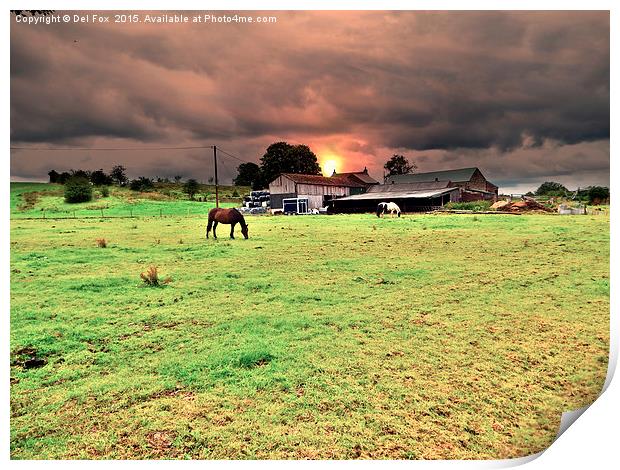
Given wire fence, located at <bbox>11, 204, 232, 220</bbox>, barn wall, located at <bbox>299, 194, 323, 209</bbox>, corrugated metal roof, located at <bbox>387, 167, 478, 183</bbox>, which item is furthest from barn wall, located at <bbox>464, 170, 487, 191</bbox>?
wire fence, located at <bbox>11, 204, 232, 220</bbox>

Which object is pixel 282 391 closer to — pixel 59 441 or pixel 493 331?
pixel 59 441

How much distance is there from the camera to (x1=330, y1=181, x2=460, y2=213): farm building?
34.3 meters

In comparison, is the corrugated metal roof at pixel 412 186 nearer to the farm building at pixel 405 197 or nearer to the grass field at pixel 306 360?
the farm building at pixel 405 197

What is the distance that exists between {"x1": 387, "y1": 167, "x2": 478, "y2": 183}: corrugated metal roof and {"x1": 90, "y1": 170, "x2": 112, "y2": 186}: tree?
103 ft

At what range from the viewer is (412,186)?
38.4 metres

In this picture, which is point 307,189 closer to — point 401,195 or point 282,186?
point 282,186

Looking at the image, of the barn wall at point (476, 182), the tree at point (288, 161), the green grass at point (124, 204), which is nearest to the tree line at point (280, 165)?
the tree at point (288, 161)

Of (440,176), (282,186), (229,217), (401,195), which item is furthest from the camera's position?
(440,176)

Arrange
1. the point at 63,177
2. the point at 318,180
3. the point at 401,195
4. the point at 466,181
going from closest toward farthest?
the point at 63,177 < the point at 401,195 < the point at 318,180 < the point at 466,181

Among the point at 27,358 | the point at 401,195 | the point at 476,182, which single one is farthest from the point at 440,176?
the point at 27,358

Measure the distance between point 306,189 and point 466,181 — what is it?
18.6 m

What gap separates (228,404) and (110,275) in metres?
6.92

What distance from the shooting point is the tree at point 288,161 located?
32.6 m

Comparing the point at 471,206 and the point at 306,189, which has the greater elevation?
the point at 306,189
